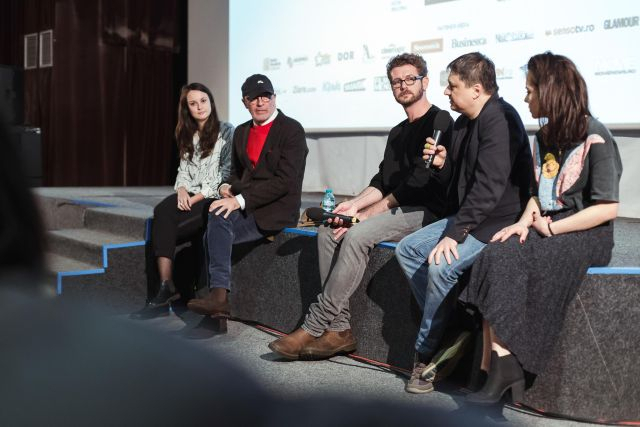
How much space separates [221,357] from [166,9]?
7561 millimetres

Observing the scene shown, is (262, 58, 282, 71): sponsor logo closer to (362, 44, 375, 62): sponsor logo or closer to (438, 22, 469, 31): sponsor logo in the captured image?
(362, 44, 375, 62): sponsor logo

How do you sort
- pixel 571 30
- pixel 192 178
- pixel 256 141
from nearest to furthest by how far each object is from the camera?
pixel 256 141
pixel 192 178
pixel 571 30

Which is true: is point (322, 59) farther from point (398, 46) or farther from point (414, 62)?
point (414, 62)

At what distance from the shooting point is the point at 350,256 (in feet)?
8.80

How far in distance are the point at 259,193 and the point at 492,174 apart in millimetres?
1210

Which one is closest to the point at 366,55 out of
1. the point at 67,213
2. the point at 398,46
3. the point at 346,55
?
the point at 346,55

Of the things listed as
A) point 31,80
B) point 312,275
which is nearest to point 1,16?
point 31,80

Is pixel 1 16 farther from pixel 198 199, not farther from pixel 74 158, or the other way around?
pixel 198 199

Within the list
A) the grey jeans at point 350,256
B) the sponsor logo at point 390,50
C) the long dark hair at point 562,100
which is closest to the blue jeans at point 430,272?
the grey jeans at point 350,256

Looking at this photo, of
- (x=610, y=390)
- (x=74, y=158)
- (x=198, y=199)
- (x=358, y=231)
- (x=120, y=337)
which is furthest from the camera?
(x=74, y=158)

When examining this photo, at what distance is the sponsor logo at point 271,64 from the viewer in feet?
18.5

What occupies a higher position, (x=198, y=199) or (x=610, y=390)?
(x=198, y=199)

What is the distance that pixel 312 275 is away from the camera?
3.12m

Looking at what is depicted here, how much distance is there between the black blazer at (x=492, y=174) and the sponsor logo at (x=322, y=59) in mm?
2992
